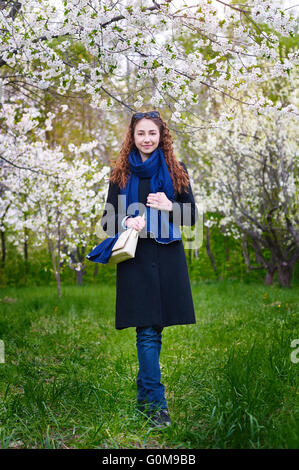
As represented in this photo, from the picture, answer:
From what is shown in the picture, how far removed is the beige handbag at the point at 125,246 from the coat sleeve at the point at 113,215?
0.53 feet

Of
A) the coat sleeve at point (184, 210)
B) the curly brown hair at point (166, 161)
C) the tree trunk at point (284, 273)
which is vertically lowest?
the tree trunk at point (284, 273)

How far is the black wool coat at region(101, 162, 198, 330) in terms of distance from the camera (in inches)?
123

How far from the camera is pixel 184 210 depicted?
332 centimetres

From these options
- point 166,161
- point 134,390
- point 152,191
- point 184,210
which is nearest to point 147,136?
point 166,161

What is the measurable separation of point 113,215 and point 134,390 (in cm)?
136

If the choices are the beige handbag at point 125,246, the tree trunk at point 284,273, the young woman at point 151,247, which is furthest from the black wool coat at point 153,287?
the tree trunk at point 284,273

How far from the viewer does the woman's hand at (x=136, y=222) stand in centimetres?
311

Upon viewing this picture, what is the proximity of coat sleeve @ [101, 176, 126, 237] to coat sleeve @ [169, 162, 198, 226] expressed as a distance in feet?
1.15

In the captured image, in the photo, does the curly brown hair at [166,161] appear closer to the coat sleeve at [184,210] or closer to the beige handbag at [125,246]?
the coat sleeve at [184,210]
